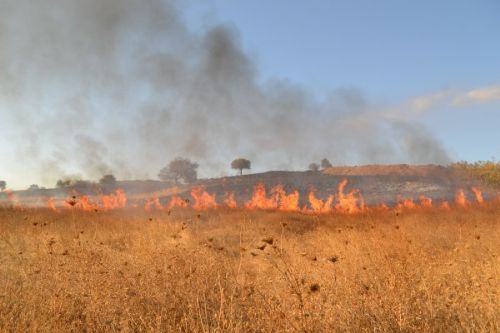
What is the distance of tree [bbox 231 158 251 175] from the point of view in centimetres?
5538

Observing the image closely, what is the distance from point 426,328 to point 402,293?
1127 millimetres

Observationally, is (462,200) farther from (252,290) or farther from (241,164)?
(241,164)

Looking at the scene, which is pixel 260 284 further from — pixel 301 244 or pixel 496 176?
pixel 496 176

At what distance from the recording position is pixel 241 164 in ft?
182

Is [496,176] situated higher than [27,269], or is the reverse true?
[496,176]

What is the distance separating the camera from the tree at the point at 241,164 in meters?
55.4

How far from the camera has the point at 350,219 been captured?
594 inches

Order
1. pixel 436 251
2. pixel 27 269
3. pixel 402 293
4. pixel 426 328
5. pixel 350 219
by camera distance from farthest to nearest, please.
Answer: pixel 350 219
pixel 436 251
pixel 27 269
pixel 402 293
pixel 426 328

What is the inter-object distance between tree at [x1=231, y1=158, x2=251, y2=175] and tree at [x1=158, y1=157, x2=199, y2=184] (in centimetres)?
622

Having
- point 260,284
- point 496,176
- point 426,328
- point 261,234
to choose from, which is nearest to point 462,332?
point 426,328

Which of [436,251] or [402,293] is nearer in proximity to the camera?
[402,293]

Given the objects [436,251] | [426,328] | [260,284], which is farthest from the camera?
[436,251]

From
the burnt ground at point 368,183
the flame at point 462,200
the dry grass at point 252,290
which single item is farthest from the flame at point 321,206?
the dry grass at point 252,290

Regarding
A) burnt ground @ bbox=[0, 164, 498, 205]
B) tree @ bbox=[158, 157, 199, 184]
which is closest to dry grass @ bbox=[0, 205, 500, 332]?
burnt ground @ bbox=[0, 164, 498, 205]
